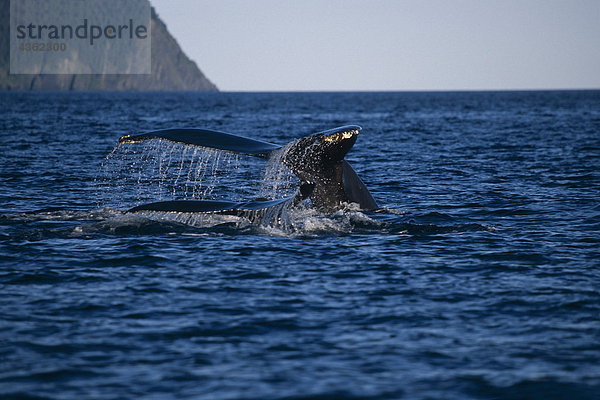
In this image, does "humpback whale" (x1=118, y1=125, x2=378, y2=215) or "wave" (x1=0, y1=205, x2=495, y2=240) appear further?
"wave" (x1=0, y1=205, x2=495, y2=240)

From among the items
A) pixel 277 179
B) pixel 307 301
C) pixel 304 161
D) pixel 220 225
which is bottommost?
pixel 307 301

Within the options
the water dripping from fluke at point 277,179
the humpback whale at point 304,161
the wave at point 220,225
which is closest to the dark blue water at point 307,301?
the wave at point 220,225

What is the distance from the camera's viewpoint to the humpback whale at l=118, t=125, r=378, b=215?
10836 millimetres

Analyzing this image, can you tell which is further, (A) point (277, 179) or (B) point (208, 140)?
(A) point (277, 179)

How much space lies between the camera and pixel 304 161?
11703mm

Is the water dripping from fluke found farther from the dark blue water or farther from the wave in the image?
the dark blue water

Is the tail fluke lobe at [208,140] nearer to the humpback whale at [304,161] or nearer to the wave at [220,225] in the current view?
the humpback whale at [304,161]

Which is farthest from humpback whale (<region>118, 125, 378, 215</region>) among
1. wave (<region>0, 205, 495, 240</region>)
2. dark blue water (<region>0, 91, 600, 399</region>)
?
dark blue water (<region>0, 91, 600, 399</region>)

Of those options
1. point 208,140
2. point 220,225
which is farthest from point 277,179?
point 208,140

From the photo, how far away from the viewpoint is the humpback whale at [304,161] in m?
10.8

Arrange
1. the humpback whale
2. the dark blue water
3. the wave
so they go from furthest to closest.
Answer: the wave
the humpback whale
the dark blue water

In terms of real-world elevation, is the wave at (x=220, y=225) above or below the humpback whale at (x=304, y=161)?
below

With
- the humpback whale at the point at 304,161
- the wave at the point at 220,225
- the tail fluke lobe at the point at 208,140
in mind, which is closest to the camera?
the tail fluke lobe at the point at 208,140

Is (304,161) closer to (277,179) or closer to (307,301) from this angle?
(277,179)
